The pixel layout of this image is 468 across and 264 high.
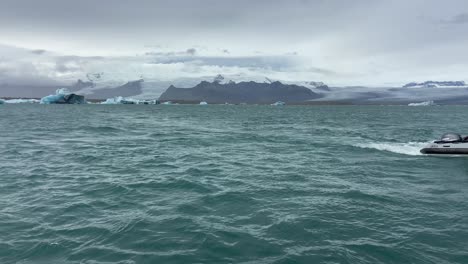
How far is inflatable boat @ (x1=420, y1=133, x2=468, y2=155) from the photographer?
34.4m

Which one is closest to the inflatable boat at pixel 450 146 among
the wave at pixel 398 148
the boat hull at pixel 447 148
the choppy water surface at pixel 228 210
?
the boat hull at pixel 447 148

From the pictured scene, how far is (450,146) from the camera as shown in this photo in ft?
115

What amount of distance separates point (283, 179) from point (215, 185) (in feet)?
16.1

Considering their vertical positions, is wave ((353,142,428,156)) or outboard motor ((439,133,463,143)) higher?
outboard motor ((439,133,463,143))

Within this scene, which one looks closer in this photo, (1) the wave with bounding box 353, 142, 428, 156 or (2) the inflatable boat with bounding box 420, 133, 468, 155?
(2) the inflatable boat with bounding box 420, 133, 468, 155

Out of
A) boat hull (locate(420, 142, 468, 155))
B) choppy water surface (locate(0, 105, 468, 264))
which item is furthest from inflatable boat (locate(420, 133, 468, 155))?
choppy water surface (locate(0, 105, 468, 264))

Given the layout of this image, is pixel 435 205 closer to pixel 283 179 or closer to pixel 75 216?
pixel 283 179

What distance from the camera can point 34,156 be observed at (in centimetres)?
3056

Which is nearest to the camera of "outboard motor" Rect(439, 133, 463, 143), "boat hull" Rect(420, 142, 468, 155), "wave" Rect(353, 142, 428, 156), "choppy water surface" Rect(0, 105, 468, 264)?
"choppy water surface" Rect(0, 105, 468, 264)

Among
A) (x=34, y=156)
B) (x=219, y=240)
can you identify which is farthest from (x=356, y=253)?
(x=34, y=156)

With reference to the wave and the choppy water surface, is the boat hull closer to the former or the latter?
the wave

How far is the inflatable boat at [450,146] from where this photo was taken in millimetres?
34375

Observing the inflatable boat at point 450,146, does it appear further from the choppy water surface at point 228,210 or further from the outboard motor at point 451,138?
the choppy water surface at point 228,210

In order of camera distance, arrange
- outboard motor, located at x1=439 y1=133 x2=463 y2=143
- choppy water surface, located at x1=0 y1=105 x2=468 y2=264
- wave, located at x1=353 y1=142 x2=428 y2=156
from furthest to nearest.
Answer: wave, located at x1=353 y1=142 x2=428 y2=156 < outboard motor, located at x1=439 y1=133 x2=463 y2=143 < choppy water surface, located at x1=0 y1=105 x2=468 y2=264
